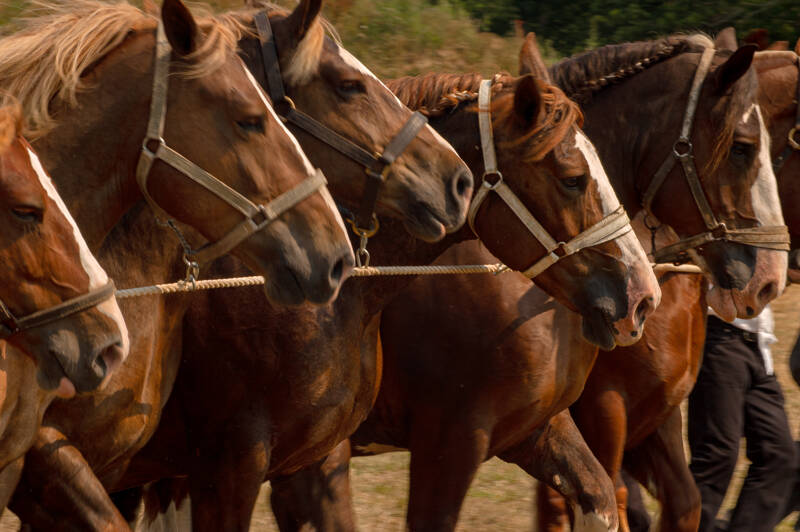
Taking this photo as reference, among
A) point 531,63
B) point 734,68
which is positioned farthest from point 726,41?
point 531,63

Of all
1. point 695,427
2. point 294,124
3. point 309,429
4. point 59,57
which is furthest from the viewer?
point 695,427

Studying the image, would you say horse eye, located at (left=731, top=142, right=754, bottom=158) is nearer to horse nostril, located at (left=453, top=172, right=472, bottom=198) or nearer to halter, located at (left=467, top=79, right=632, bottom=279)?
halter, located at (left=467, top=79, right=632, bottom=279)

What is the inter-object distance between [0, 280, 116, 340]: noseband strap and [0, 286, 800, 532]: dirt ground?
4024 millimetres

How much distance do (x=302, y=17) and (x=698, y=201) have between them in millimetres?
2015

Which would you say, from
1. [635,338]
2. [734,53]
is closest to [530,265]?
[635,338]

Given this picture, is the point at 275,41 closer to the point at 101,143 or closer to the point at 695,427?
the point at 101,143

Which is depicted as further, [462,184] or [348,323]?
[348,323]

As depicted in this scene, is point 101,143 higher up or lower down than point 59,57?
lower down

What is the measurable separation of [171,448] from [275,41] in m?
1.47

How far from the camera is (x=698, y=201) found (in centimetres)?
507

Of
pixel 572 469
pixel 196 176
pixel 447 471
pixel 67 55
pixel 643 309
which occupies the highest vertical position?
pixel 67 55

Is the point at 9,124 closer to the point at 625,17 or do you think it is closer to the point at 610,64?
the point at 610,64

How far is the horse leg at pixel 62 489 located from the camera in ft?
11.8

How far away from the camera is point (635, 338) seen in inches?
174
